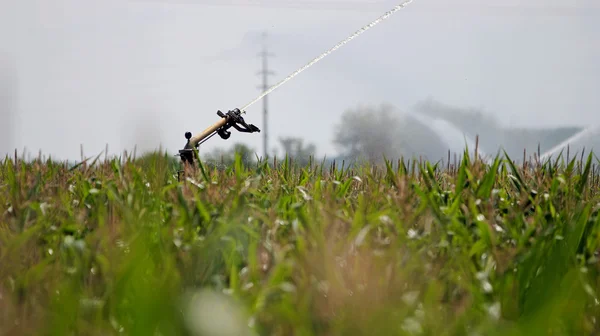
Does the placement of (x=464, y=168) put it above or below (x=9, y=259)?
above

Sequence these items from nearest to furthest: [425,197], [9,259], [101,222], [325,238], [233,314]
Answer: [233,314] < [325,238] < [9,259] < [101,222] < [425,197]

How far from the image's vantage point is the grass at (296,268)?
6.21 feet

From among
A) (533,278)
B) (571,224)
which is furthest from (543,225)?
(533,278)

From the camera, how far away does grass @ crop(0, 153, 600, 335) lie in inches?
74.5

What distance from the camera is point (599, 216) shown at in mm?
3598

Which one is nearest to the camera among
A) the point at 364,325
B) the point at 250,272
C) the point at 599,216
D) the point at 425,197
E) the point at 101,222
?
the point at 364,325

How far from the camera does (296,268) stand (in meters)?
2.45

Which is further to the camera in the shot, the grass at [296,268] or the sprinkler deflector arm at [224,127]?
the sprinkler deflector arm at [224,127]

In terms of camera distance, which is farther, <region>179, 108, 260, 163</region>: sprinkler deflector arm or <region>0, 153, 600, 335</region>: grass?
<region>179, 108, 260, 163</region>: sprinkler deflector arm

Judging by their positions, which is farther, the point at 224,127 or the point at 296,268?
the point at 224,127

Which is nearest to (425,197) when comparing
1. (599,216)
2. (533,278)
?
(533,278)

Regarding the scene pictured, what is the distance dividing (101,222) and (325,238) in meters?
1.08

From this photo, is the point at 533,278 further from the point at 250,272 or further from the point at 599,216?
the point at 250,272

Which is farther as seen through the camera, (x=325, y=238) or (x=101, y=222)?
(x=101, y=222)
